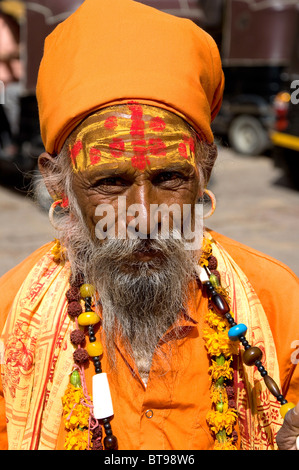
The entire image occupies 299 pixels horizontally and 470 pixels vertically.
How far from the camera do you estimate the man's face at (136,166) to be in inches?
67.7

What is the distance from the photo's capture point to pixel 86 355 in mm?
1803

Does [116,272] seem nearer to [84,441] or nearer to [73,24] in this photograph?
[84,441]

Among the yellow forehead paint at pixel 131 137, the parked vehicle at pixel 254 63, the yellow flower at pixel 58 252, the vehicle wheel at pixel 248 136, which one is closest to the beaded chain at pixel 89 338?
the yellow flower at pixel 58 252

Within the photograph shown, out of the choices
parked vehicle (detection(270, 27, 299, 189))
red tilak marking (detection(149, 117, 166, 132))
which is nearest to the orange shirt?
red tilak marking (detection(149, 117, 166, 132))

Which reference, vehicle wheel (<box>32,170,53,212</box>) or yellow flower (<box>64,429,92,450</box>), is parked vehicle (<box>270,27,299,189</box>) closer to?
vehicle wheel (<box>32,170,53,212</box>)

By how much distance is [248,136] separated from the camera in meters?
10.2

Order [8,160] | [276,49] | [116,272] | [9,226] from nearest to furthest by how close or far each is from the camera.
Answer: [116,272] < [9,226] < [8,160] < [276,49]

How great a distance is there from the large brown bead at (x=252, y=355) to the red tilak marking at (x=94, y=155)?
2.57 ft

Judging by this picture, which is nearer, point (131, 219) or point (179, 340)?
point (131, 219)

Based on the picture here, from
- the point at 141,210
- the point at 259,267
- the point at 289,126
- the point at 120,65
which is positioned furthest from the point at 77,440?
the point at 289,126

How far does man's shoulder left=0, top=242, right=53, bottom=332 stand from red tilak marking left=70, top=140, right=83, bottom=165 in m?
0.40

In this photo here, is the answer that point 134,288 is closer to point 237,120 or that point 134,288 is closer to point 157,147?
point 157,147
